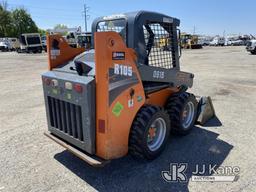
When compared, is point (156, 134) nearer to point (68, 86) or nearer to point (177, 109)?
point (177, 109)

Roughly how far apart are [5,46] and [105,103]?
51.5m

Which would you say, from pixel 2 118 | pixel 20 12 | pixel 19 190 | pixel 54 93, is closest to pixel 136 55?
pixel 54 93

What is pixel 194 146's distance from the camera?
434 centimetres

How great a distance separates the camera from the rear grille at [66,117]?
11.0 ft

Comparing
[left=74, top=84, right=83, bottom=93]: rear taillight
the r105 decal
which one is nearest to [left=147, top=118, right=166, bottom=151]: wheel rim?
the r105 decal

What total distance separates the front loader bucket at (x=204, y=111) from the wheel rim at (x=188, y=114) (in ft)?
1.51

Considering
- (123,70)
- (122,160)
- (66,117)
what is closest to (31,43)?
(66,117)

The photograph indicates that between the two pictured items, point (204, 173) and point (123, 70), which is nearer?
point (123, 70)

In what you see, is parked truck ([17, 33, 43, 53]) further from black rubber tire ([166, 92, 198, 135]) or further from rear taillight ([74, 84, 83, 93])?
rear taillight ([74, 84, 83, 93])

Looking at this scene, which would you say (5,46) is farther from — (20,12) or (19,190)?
(19,190)

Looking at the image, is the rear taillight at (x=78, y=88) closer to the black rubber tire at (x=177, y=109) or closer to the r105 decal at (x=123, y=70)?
the r105 decal at (x=123, y=70)

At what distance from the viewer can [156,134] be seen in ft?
13.1

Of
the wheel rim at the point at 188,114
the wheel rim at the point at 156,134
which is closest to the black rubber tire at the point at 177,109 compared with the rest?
the wheel rim at the point at 188,114

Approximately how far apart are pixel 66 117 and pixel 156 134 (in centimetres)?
146
